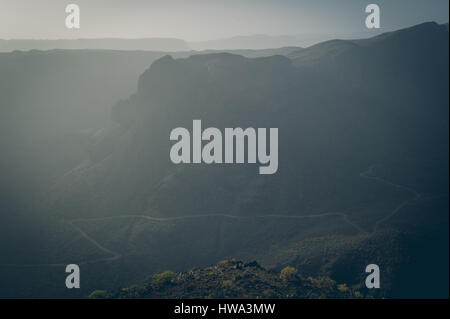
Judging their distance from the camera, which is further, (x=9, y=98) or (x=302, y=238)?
(x=9, y=98)

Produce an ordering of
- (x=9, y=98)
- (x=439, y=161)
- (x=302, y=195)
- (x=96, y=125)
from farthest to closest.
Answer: (x=9, y=98)
(x=96, y=125)
(x=439, y=161)
(x=302, y=195)

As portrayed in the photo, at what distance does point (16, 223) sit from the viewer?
58406 mm

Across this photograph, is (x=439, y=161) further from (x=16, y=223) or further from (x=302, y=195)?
(x=16, y=223)

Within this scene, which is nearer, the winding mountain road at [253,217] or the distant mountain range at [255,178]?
the distant mountain range at [255,178]

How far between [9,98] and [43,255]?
2790 inches

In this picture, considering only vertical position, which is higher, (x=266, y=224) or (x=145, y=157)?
(x=145, y=157)

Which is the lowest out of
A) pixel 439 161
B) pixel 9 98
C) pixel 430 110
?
pixel 439 161

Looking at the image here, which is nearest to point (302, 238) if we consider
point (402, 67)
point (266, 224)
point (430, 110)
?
point (266, 224)

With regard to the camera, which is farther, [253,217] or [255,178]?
[255,178]

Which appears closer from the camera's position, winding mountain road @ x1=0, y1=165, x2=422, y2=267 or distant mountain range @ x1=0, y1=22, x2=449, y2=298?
distant mountain range @ x1=0, y1=22, x2=449, y2=298

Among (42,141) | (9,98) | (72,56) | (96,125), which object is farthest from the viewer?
(72,56)

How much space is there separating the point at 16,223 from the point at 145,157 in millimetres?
22165

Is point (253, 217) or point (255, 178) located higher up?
point (255, 178)

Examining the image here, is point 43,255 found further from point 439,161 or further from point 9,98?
point 9,98
